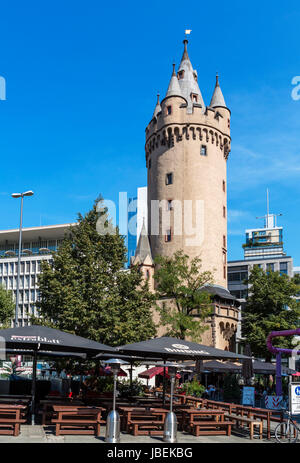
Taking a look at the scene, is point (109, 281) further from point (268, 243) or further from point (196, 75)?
point (268, 243)

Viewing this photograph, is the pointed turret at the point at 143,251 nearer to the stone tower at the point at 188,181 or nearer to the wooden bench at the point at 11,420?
the stone tower at the point at 188,181

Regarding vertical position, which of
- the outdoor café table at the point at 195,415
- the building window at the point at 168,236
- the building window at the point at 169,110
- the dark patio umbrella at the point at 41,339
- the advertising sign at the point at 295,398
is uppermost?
the building window at the point at 169,110

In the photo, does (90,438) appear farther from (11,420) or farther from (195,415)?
(195,415)

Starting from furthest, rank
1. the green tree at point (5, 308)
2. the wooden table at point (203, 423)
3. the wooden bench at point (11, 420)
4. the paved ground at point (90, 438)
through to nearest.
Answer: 1. the green tree at point (5, 308)
2. the wooden table at point (203, 423)
3. the wooden bench at point (11, 420)
4. the paved ground at point (90, 438)

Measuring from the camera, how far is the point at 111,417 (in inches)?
555

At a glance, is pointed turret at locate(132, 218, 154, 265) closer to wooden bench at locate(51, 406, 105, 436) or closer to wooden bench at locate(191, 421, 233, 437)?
wooden bench at locate(191, 421, 233, 437)

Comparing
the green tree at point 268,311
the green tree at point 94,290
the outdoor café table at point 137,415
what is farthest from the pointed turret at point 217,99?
the outdoor café table at point 137,415

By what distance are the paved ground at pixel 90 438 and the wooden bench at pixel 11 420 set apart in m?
0.26

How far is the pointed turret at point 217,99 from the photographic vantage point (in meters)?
66.5

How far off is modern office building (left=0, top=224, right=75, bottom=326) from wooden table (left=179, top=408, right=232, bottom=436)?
77.2 meters

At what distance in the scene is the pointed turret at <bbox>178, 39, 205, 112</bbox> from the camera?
65.3 metres

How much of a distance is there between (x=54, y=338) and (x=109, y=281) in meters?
17.5

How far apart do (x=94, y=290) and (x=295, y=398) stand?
59.4ft

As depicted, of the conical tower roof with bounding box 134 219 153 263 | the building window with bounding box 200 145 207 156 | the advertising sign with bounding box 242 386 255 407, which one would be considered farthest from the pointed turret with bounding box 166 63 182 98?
the advertising sign with bounding box 242 386 255 407
